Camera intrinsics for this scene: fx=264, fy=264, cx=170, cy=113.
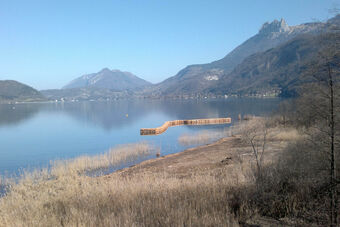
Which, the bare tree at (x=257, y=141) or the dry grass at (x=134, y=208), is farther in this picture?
the bare tree at (x=257, y=141)

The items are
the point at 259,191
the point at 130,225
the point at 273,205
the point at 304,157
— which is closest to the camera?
the point at 130,225

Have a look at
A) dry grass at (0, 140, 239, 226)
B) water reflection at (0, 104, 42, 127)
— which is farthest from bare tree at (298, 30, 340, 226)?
water reflection at (0, 104, 42, 127)

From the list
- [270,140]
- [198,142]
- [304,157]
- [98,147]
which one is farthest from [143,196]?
[98,147]

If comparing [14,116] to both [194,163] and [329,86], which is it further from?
[329,86]

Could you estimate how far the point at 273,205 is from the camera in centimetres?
550

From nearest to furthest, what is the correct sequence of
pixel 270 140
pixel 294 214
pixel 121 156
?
pixel 294 214 → pixel 270 140 → pixel 121 156

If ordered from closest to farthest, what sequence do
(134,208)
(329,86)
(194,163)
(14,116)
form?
(329,86), (134,208), (194,163), (14,116)

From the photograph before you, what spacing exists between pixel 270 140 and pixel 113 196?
1854cm

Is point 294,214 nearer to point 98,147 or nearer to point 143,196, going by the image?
point 143,196

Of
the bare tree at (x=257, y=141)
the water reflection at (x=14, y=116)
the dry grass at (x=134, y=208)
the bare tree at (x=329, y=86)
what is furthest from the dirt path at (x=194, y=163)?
the water reflection at (x=14, y=116)

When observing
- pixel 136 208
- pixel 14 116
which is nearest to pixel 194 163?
pixel 136 208

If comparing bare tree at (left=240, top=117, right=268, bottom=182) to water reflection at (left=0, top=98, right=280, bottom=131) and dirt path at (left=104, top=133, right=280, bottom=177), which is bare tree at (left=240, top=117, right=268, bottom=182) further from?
water reflection at (left=0, top=98, right=280, bottom=131)

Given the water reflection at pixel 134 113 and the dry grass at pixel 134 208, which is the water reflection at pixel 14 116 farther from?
the dry grass at pixel 134 208

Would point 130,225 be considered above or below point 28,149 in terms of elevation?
above
